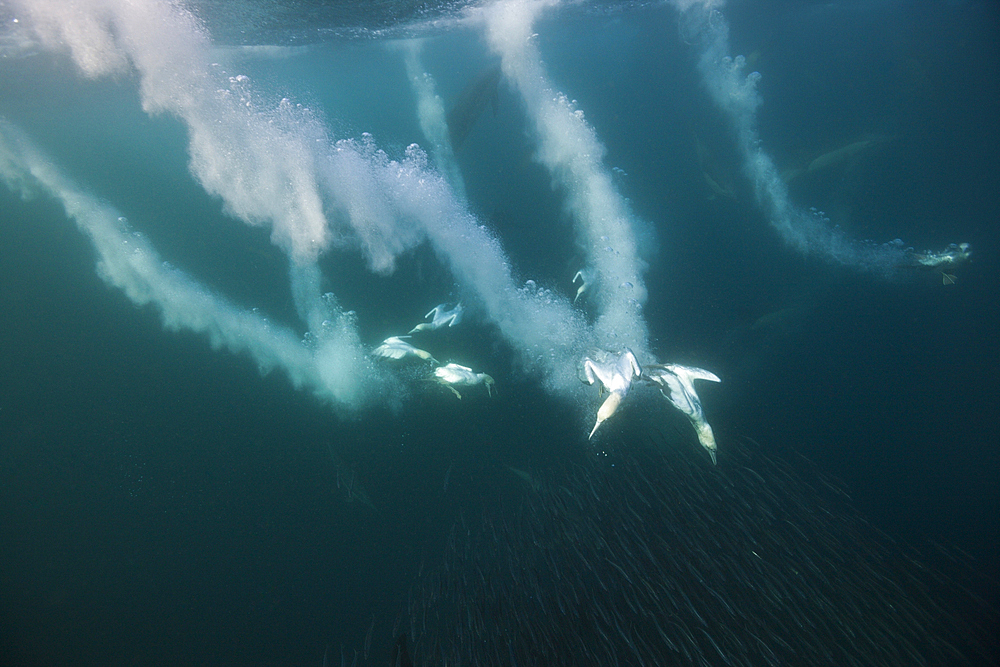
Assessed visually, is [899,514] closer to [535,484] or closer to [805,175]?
[535,484]

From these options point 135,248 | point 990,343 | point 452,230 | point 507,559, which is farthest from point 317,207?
point 990,343

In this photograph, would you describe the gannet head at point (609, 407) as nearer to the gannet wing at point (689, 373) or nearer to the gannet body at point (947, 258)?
the gannet wing at point (689, 373)

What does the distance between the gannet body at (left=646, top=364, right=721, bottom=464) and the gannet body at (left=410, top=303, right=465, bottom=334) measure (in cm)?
383

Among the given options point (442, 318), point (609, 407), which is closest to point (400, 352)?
point (442, 318)

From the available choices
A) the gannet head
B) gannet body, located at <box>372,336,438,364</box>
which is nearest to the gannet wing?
the gannet head

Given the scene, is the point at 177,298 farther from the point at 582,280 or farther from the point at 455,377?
the point at 582,280

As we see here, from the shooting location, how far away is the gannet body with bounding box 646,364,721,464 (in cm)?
304

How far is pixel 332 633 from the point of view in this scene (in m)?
4.64

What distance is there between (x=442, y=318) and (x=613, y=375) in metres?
3.98

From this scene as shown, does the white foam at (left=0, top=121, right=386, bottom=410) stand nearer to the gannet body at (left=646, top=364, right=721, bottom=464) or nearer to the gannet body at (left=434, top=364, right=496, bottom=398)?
the gannet body at (left=434, top=364, right=496, bottom=398)

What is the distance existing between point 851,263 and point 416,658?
11730 millimetres

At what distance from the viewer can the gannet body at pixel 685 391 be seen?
3.04 m

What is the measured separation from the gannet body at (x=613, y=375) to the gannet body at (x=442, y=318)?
11.1 feet

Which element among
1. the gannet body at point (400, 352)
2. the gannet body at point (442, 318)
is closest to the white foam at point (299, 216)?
the gannet body at point (442, 318)
